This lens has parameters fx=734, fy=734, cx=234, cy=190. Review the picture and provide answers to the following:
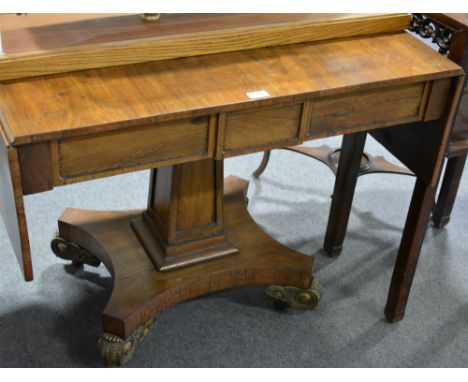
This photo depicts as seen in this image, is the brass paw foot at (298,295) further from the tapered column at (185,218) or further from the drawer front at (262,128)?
the drawer front at (262,128)

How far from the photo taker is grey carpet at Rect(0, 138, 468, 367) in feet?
6.36

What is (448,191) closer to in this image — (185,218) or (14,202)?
(185,218)

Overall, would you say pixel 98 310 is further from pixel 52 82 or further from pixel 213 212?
pixel 52 82

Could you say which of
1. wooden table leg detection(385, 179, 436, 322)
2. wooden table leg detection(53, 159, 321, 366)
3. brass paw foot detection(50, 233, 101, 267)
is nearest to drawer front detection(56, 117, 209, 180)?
wooden table leg detection(53, 159, 321, 366)

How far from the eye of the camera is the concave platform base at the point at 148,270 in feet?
5.98

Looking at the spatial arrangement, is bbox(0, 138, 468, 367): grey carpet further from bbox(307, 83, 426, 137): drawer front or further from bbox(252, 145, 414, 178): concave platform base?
bbox(307, 83, 426, 137): drawer front

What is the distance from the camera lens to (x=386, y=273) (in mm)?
2256

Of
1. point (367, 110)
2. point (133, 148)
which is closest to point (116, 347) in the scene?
point (133, 148)

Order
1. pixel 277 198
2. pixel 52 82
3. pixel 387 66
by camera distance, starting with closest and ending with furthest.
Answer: pixel 52 82
pixel 387 66
pixel 277 198

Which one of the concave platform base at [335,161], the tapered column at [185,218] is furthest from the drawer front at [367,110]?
the concave platform base at [335,161]

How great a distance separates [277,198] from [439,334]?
2.53 feet

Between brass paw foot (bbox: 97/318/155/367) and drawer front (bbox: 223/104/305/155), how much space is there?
1.99 feet
